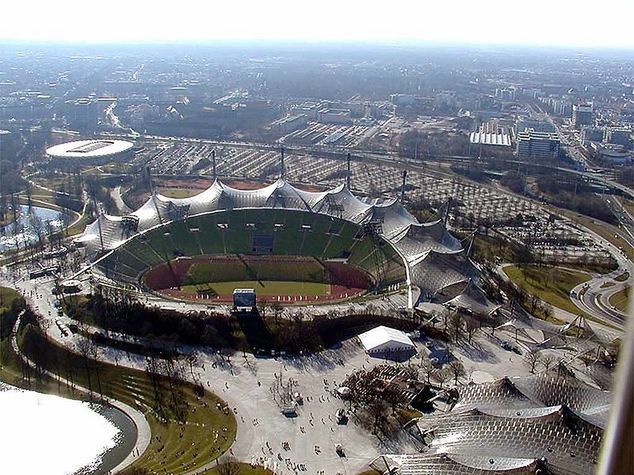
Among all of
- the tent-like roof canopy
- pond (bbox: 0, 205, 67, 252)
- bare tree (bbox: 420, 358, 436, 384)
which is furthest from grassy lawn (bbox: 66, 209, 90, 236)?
bare tree (bbox: 420, 358, 436, 384)

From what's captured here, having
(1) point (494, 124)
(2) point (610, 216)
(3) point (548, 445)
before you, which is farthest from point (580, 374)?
(1) point (494, 124)

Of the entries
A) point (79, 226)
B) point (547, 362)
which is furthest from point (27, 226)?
point (547, 362)

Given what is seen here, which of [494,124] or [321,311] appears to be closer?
[321,311]

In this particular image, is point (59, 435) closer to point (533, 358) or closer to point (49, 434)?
point (49, 434)

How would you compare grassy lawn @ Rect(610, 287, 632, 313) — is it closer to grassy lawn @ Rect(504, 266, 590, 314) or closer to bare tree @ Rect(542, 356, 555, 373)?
grassy lawn @ Rect(504, 266, 590, 314)

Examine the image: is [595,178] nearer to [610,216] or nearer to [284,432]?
[610,216]

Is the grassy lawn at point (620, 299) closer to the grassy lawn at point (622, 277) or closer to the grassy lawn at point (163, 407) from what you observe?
the grassy lawn at point (622, 277)

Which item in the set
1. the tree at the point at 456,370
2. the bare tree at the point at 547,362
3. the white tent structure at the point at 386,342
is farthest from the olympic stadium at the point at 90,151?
the bare tree at the point at 547,362
